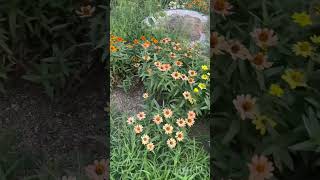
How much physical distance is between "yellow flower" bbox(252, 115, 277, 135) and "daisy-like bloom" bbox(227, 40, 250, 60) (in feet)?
0.69

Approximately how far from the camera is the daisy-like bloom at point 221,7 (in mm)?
1967

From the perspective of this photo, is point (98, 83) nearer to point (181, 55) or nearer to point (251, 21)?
point (251, 21)

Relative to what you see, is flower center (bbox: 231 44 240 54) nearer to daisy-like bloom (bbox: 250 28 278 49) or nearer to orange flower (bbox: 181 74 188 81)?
daisy-like bloom (bbox: 250 28 278 49)

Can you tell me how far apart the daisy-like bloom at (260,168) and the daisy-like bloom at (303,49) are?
0.37 meters

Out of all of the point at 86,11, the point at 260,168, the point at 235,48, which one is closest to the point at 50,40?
→ the point at 86,11

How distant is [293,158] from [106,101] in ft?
2.53

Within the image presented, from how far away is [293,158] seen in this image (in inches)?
70.2

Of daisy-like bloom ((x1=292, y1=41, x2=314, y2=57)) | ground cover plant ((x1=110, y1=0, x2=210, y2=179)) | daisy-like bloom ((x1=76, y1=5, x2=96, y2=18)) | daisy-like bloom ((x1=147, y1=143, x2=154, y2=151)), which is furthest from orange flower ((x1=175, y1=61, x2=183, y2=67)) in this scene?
daisy-like bloom ((x1=76, y1=5, x2=96, y2=18))

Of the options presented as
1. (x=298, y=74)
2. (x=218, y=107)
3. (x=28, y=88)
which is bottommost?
(x=28, y=88)

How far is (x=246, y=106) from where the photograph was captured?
170cm

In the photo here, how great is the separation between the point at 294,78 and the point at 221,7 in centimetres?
37

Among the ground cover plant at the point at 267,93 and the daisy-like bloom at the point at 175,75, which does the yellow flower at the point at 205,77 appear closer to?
the daisy-like bloom at the point at 175,75

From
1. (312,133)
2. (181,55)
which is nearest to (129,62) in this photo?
(181,55)

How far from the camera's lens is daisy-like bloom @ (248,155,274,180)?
1640 millimetres
